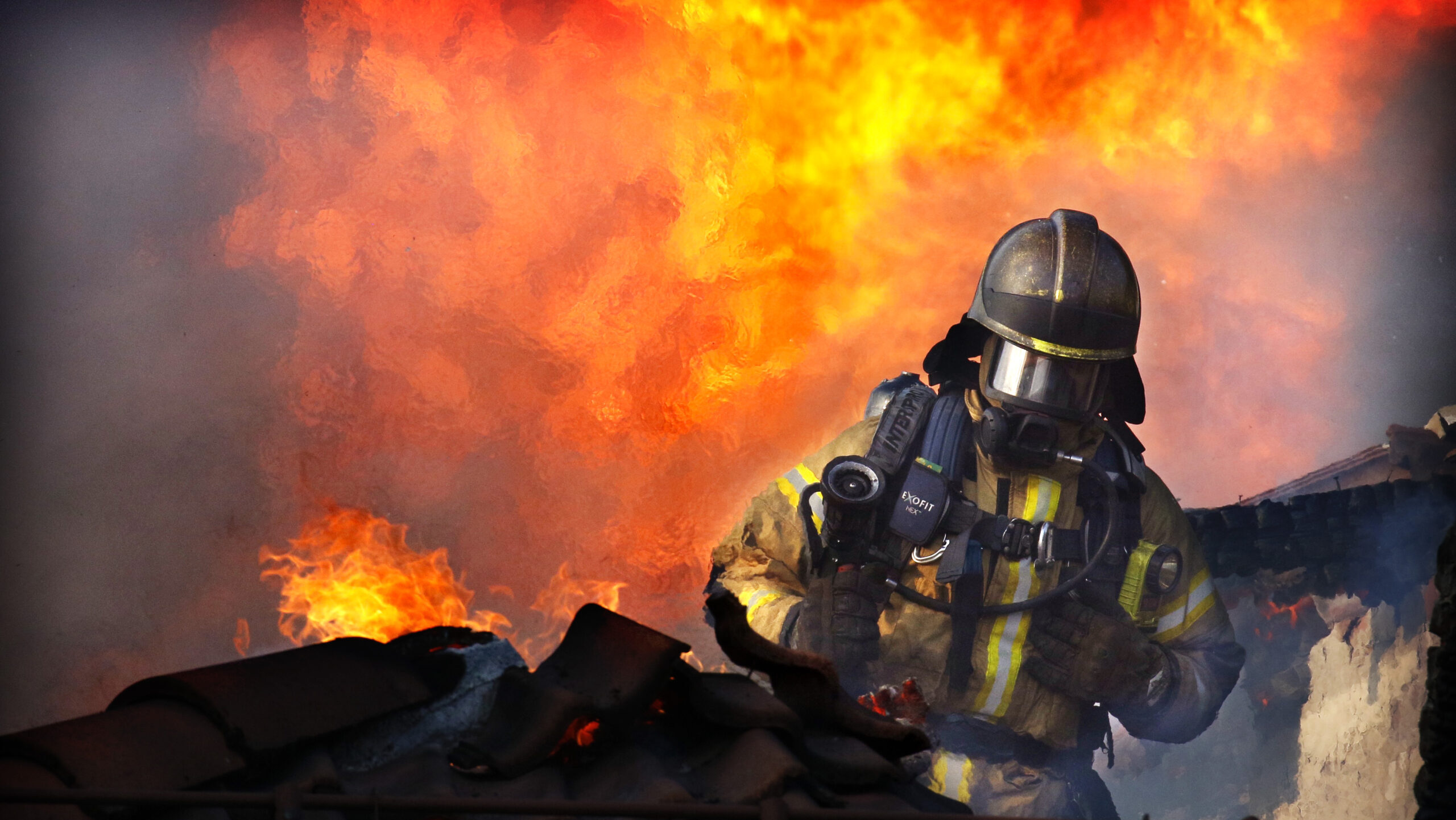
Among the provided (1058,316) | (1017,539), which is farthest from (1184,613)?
(1058,316)

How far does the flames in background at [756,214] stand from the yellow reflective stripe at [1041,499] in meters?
1.86

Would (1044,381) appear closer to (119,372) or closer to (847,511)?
(847,511)

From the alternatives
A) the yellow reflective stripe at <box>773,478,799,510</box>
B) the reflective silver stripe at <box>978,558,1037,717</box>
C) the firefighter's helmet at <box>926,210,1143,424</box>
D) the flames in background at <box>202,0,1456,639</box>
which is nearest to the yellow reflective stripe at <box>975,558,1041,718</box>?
the reflective silver stripe at <box>978,558,1037,717</box>

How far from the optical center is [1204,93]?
7.15 meters

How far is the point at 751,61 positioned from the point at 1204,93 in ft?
8.49

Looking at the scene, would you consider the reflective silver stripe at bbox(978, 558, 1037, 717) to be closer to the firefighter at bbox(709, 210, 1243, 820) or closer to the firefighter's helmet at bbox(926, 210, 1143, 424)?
the firefighter at bbox(709, 210, 1243, 820)

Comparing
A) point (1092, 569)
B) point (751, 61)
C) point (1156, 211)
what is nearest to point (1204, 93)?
A: point (1156, 211)

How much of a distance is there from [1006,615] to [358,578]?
10.6 feet

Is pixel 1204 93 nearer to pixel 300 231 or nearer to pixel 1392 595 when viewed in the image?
pixel 1392 595

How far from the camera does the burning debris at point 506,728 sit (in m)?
2.19

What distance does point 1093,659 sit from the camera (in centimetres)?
505

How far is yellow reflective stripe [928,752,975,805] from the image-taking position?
16.0 ft

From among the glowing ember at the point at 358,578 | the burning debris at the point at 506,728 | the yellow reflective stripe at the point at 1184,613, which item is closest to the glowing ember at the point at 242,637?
the glowing ember at the point at 358,578

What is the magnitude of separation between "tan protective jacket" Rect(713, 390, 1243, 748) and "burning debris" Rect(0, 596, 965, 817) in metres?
2.33
